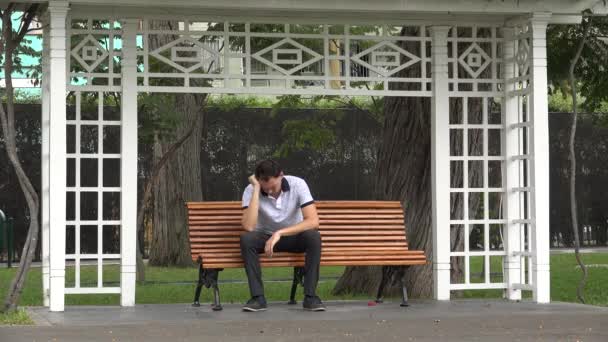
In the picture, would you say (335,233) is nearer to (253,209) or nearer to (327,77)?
(253,209)

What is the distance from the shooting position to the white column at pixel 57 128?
10164 millimetres

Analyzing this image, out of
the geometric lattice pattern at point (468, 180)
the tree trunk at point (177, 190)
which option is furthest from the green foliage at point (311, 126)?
the geometric lattice pattern at point (468, 180)

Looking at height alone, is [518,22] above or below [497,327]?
above

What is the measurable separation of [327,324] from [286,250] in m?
1.77

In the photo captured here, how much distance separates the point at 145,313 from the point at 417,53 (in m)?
4.37

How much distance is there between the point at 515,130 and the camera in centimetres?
1166

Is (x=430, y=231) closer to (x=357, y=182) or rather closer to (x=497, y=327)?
(x=497, y=327)

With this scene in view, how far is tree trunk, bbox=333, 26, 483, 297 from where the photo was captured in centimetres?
1284

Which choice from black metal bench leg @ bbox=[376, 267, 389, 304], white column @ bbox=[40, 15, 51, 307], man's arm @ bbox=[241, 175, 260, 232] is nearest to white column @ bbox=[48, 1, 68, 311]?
white column @ bbox=[40, 15, 51, 307]

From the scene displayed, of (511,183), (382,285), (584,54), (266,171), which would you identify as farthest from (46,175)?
(584,54)

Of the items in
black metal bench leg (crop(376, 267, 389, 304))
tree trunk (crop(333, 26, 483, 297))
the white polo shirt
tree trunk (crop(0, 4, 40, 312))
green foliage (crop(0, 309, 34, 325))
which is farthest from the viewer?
tree trunk (crop(333, 26, 483, 297))

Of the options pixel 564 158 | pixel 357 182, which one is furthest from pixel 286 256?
pixel 564 158

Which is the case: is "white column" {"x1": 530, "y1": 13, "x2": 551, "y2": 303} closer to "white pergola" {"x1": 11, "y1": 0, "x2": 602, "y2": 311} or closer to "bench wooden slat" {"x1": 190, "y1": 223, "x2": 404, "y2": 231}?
"white pergola" {"x1": 11, "y1": 0, "x2": 602, "y2": 311}

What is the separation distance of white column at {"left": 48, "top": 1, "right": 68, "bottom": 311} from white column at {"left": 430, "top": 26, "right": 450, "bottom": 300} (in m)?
3.31
